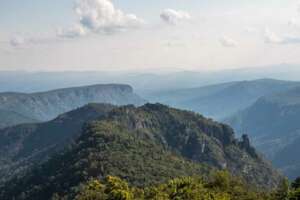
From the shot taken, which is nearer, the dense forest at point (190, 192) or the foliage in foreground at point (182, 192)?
the dense forest at point (190, 192)

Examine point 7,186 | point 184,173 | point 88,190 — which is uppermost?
point 88,190

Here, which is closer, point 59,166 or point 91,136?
point 59,166

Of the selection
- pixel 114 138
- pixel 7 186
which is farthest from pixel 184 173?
pixel 7 186

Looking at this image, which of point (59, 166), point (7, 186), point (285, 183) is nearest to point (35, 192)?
point (59, 166)

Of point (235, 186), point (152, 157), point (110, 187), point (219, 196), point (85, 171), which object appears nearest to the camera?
point (219, 196)

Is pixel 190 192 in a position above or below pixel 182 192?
above

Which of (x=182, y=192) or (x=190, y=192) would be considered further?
(x=182, y=192)

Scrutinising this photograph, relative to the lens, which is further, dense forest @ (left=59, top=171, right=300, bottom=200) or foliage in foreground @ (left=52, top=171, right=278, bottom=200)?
foliage in foreground @ (left=52, top=171, right=278, bottom=200)

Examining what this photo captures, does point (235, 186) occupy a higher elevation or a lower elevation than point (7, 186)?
higher

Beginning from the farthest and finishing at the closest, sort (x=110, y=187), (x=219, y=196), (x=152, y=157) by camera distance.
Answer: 1. (x=152, y=157)
2. (x=110, y=187)
3. (x=219, y=196)

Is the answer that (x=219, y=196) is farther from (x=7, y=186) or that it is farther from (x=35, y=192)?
(x=7, y=186)
